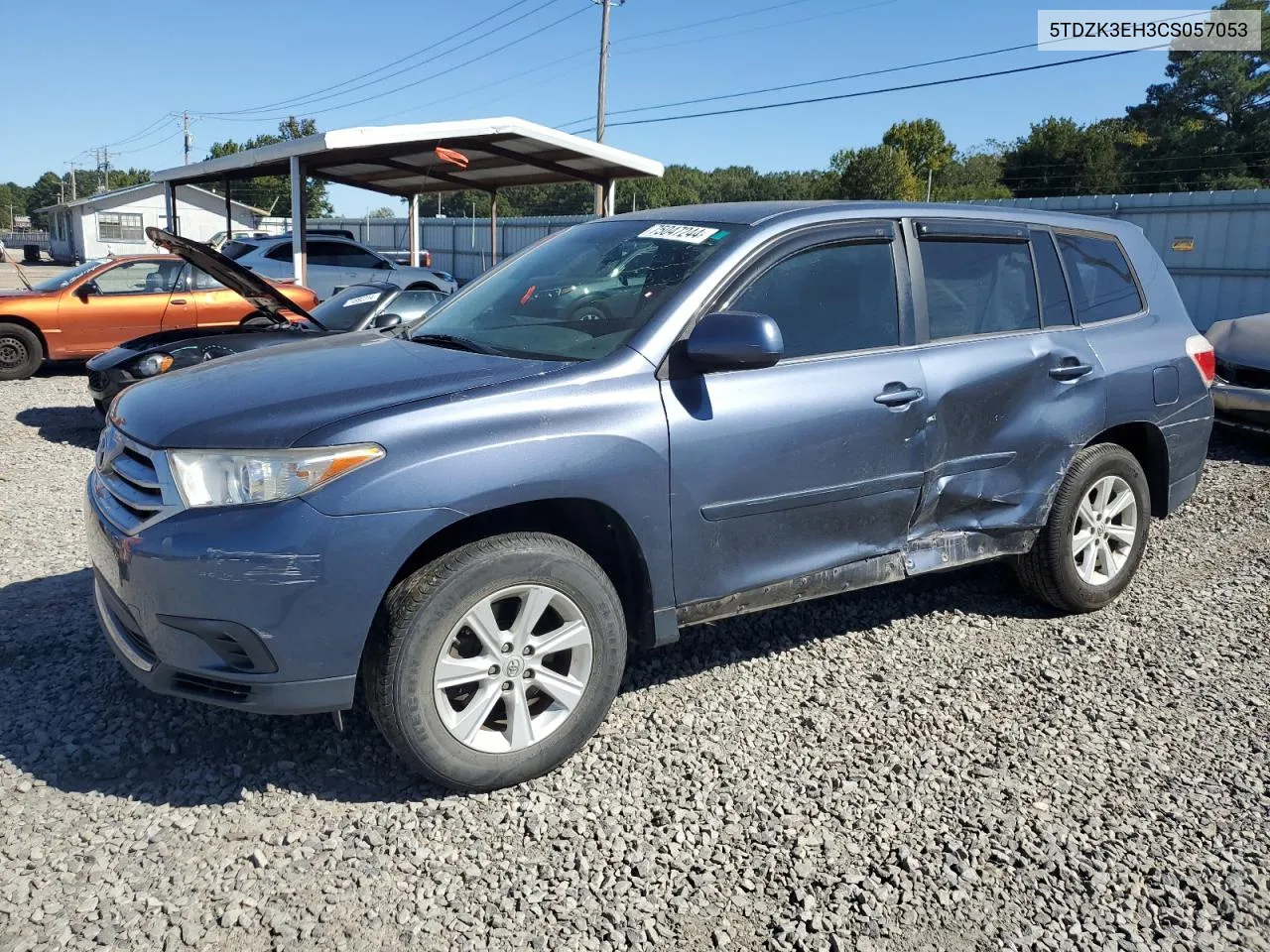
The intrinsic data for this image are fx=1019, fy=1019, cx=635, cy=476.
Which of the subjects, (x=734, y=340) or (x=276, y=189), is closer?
(x=734, y=340)

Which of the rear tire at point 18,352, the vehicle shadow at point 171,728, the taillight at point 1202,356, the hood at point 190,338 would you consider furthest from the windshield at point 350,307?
the taillight at point 1202,356

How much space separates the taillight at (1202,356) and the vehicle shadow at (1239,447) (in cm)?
354

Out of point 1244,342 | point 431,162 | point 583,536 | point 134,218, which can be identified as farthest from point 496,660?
point 134,218

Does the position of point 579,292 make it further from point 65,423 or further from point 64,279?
point 64,279

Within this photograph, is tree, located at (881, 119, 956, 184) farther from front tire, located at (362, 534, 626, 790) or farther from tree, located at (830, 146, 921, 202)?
front tire, located at (362, 534, 626, 790)

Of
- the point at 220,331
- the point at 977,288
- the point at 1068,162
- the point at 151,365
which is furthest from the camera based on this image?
the point at 1068,162

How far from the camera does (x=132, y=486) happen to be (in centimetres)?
316

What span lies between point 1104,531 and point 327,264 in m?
15.8

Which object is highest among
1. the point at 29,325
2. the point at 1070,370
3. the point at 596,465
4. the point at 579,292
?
the point at 579,292

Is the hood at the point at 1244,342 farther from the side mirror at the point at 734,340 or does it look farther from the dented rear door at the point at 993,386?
the side mirror at the point at 734,340

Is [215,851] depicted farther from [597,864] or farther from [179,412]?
[179,412]

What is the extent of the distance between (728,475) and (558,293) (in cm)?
106

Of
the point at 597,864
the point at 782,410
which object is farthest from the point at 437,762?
the point at 782,410

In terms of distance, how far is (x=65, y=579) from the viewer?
4.95 metres
